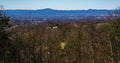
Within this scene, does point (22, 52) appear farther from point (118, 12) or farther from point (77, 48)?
point (77, 48)

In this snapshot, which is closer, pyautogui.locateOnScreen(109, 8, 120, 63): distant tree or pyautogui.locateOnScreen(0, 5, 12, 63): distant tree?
pyautogui.locateOnScreen(109, 8, 120, 63): distant tree

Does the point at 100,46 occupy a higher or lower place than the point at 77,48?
higher

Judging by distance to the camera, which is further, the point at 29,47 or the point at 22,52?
the point at 29,47

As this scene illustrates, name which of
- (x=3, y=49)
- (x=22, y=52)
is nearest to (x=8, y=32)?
(x=3, y=49)

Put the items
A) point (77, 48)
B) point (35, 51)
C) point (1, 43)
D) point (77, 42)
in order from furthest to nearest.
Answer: point (77, 42) < point (77, 48) < point (1, 43) < point (35, 51)

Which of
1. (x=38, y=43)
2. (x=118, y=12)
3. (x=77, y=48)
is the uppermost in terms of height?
(x=118, y=12)

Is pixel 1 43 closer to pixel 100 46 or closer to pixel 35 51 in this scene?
pixel 35 51

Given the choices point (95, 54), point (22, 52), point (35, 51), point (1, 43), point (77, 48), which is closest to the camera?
point (95, 54)

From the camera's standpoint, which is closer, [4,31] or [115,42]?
[115,42]

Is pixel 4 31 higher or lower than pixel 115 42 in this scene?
lower

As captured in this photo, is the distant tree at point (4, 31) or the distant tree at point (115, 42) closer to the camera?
the distant tree at point (115, 42)
